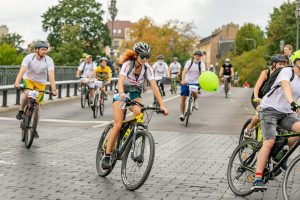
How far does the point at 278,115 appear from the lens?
7.14 meters

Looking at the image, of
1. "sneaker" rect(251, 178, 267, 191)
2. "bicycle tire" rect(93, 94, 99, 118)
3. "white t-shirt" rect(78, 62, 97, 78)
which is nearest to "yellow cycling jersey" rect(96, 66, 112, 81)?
"bicycle tire" rect(93, 94, 99, 118)

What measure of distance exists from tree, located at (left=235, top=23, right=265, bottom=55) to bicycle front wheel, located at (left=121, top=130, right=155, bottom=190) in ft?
437

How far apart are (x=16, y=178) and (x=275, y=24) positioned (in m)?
75.0

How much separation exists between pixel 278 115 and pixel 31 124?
552 cm

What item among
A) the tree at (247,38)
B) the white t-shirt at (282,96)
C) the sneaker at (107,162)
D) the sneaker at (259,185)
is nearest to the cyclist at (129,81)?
the sneaker at (107,162)

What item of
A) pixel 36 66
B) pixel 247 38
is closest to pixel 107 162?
pixel 36 66

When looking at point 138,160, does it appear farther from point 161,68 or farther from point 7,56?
point 7,56

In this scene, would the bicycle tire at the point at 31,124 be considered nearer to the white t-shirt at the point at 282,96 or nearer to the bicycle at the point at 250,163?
the bicycle at the point at 250,163

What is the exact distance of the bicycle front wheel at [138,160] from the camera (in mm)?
7523

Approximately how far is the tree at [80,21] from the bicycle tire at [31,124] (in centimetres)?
7868

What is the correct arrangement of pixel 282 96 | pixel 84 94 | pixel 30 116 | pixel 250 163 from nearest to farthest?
1. pixel 282 96
2. pixel 250 163
3. pixel 30 116
4. pixel 84 94

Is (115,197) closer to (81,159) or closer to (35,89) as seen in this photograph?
(81,159)

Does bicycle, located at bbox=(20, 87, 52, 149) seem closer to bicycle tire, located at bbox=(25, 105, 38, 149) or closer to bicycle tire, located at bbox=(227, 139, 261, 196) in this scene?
bicycle tire, located at bbox=(25, 105, 38, 149)

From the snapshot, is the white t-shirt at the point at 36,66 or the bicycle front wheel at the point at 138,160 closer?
the bicycle front wheel at the point at 138,160
